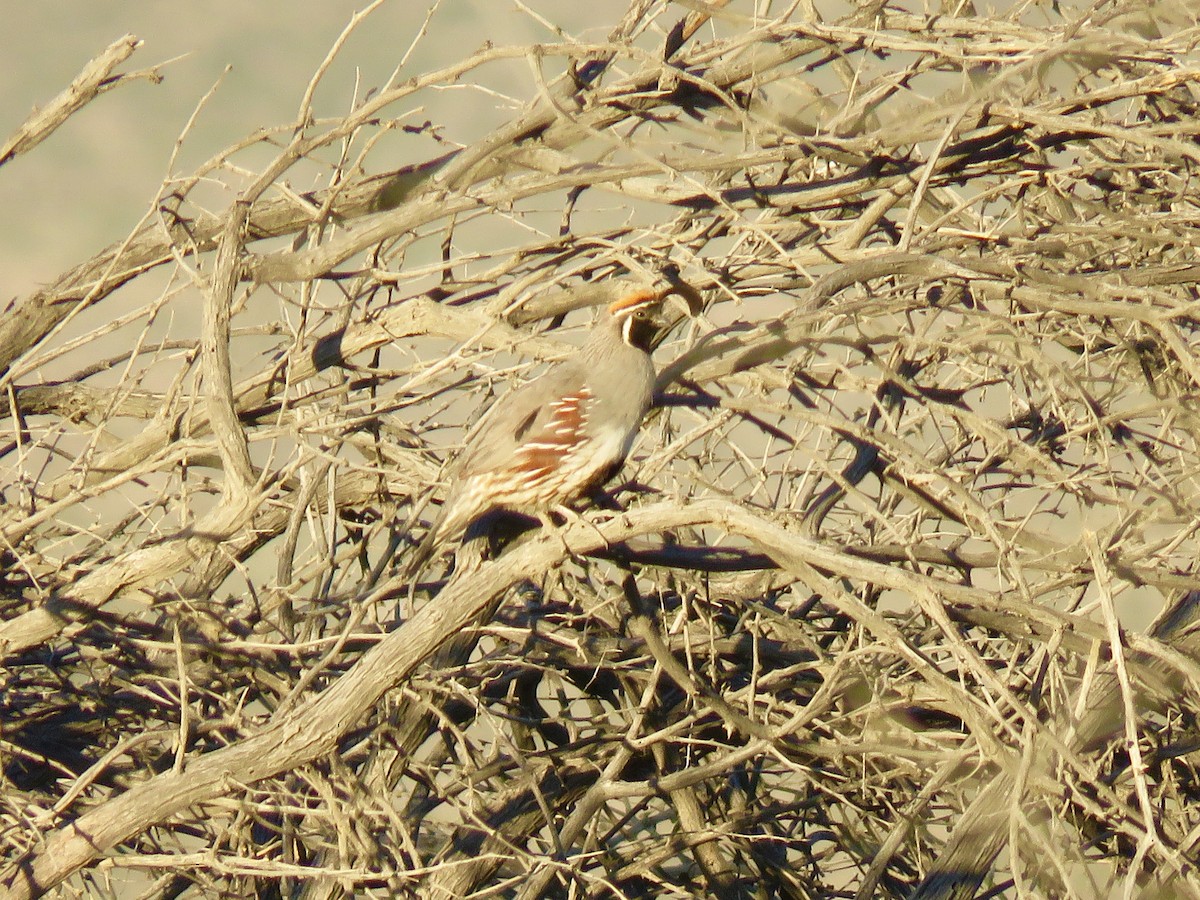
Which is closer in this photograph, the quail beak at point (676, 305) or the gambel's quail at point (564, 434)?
the quail beak at point (676, 305)

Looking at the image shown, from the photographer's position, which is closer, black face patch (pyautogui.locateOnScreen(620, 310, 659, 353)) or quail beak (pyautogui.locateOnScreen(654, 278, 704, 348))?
quail beak (pyautogui.locateOnScreen(654, 278, 704, 348))

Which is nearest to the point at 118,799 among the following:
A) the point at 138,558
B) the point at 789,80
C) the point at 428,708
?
the point at 138,558

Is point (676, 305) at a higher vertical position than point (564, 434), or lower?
higher

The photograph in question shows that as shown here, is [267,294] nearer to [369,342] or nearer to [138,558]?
[369,342]

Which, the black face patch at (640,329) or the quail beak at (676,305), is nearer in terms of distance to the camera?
the quail beak at (676,305)

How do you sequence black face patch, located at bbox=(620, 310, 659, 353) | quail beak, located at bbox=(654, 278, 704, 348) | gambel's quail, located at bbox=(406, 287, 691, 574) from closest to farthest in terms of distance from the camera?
quail beak, located at bbox=(654, 278, 704, 348)
gambel's quail, located at bbox=(406, 287, 691, 574)
black face patch, located at bbox=(620, 310, 659, 353)

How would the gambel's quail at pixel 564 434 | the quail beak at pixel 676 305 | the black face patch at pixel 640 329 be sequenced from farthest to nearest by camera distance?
the black face patch at pixel 640 329
the gambel's quail at pixel 564 434
the quail beak at pixel 676 305

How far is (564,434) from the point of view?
16.7 feet

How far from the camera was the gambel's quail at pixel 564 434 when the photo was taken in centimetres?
488

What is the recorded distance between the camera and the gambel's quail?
488 cm

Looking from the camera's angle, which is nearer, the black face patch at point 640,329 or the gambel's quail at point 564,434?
the gambel's quail at point 564,434

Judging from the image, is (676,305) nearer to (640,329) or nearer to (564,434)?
(640,329)

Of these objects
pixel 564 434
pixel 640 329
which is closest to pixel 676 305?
pixel 640 329


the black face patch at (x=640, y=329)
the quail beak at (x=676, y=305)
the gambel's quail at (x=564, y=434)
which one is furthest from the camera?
the black face patch at (x=640, y=329)
